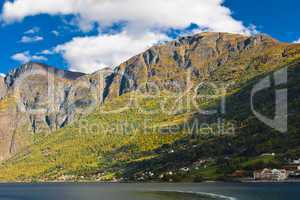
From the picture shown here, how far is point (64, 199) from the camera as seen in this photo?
170 meters

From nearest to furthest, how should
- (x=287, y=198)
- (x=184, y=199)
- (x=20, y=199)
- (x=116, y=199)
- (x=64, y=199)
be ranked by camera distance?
(x=287, y=198)
(x=184, y=199)
(x=116, y=199)
(x=64, y=199)
(x=20, y=199)

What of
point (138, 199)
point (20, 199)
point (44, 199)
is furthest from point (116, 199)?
point (20, 199)

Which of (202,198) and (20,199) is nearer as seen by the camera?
(202,198)

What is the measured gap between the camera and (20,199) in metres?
183

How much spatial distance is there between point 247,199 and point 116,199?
144 feet

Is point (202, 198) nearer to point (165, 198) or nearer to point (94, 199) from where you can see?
point (165, 198)

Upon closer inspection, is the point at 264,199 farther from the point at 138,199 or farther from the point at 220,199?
the point at 138,199

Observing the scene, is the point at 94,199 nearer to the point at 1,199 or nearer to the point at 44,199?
the point at 44,199

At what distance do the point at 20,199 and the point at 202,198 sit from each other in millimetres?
75901

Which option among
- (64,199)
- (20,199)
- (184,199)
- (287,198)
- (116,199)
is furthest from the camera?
(20,199)

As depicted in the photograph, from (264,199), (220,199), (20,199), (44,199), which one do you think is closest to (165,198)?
(220,199)

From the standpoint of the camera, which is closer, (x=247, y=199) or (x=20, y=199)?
(x=247, y=199)

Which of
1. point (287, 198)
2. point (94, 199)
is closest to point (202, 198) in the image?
point (287, 198)

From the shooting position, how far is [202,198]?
145875mm
